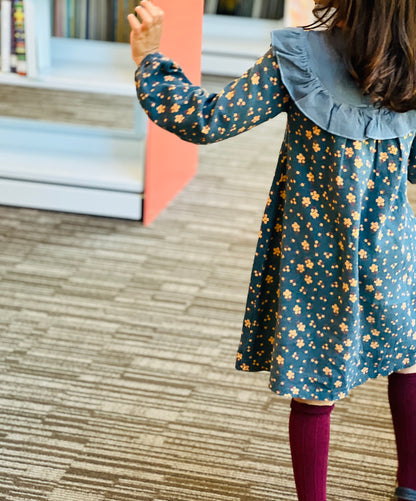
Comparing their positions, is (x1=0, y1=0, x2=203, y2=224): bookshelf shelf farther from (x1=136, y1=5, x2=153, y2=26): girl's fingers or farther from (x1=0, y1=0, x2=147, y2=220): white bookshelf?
(x1=136, y1=5, x2=153, y2=26): girl's fingers

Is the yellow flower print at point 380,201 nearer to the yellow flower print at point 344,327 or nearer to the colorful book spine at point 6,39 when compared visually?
the yellow flower print at point 344,327

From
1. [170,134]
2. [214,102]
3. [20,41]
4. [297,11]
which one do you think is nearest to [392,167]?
[214,102]

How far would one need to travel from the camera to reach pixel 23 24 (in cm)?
295

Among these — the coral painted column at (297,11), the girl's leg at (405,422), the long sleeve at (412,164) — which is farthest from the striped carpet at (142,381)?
the coral painted column at (297,11)

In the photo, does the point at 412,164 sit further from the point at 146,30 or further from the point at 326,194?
the point at 146,30

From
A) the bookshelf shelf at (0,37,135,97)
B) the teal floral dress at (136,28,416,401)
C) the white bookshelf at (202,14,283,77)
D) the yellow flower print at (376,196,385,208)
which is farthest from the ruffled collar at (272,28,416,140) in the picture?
the white bookshelf at (202,14,283,77)

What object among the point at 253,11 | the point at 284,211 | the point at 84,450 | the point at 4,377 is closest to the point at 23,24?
the point at 4,377

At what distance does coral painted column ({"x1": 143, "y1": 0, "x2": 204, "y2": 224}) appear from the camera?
2787 mm

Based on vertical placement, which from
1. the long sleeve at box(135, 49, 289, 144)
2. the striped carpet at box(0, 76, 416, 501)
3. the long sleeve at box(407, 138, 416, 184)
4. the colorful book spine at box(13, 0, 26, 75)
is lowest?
the striped carpet at box(0, 76, 416, 501)

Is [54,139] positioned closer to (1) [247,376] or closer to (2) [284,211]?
(1) [247,376]

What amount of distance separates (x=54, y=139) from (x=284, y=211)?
222cm

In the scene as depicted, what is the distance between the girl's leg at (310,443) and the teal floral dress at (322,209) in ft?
0.19

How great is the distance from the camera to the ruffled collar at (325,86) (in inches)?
47.9

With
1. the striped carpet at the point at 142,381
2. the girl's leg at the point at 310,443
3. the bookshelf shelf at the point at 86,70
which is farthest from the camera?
the bookshelf shelf at the point at 86,70
